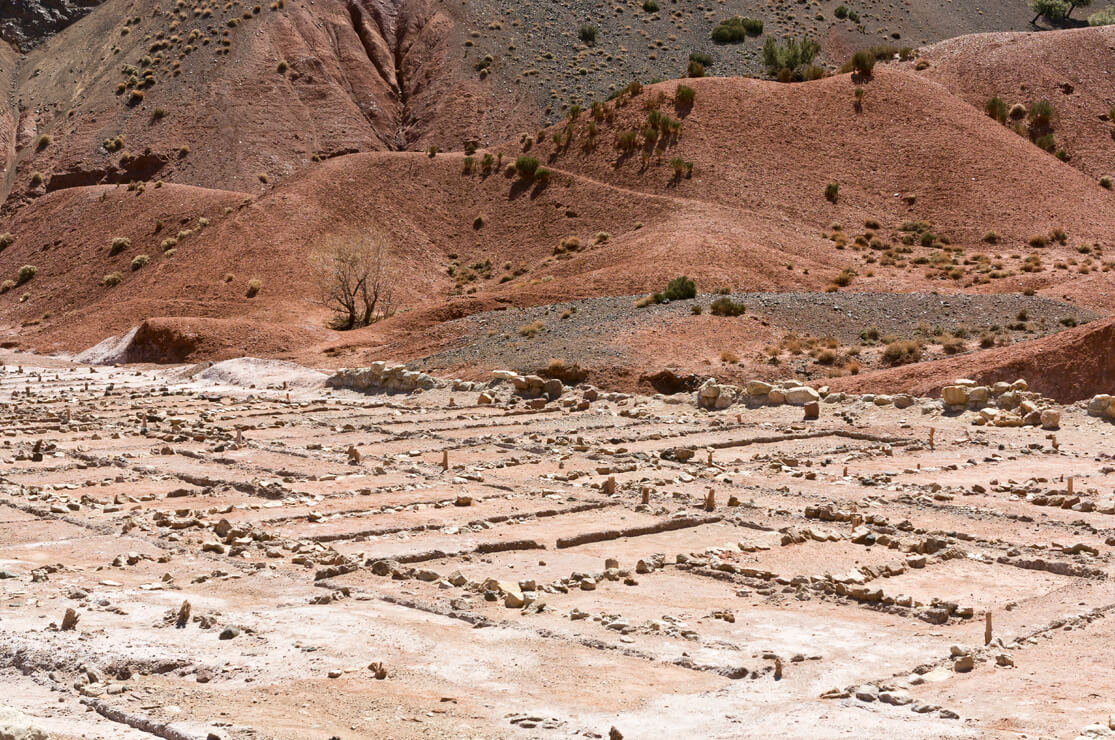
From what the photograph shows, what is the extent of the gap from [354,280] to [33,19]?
5333 cm

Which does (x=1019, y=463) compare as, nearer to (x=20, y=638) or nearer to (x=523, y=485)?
(x=523, y=485)

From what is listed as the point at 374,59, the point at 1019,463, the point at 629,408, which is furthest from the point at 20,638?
the point at 374,59

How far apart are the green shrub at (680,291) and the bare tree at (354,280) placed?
1267 centimetres

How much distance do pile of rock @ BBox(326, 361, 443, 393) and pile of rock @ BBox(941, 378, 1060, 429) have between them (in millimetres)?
12587

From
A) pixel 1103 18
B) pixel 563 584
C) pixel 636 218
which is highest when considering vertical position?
pixel 1103 18

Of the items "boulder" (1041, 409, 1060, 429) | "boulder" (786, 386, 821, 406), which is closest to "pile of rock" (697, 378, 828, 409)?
"boulder" (786, 386, 821, 406)

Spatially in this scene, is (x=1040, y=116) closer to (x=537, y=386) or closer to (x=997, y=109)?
(x=997, y=109)

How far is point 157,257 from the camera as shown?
58000 mm

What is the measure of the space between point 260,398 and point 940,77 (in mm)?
45213

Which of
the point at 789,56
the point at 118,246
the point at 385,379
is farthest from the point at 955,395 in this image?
the point at 789,56

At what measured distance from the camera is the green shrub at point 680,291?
126 ft

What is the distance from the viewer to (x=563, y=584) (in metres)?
12.7

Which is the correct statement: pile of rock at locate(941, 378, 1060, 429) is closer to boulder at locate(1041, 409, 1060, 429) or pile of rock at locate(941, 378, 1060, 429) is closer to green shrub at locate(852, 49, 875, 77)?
boulder at locate(1041, 409, 1060, 429)

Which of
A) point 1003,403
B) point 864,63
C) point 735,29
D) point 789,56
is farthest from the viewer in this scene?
point 735,29
